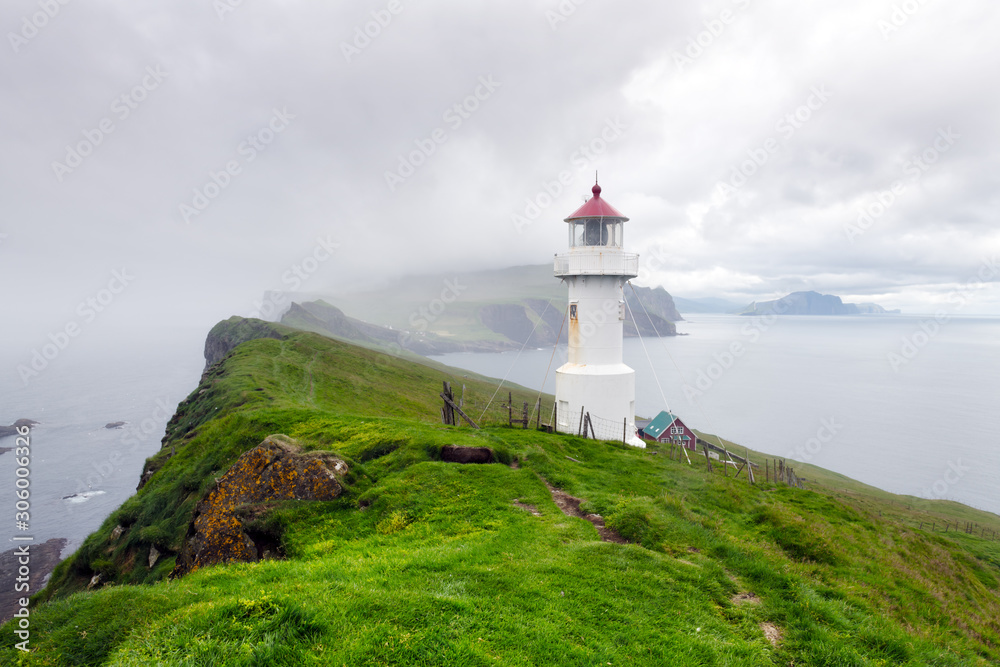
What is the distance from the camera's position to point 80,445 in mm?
100750

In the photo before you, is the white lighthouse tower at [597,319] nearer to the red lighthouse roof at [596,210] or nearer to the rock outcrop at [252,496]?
the red lighthouse roof at [596,210]

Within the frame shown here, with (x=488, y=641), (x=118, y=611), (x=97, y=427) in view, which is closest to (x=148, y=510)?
(x=118, y=611)

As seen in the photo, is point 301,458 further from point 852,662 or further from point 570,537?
point 852,662

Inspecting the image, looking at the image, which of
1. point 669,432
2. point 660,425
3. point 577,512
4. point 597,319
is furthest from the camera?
point 660,425

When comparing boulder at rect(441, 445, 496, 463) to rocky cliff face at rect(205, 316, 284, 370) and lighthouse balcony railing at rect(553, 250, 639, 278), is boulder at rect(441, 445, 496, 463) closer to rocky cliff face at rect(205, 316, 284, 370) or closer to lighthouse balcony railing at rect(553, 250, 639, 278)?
lighthouse balcony railing at rect(553, 250, 639, 278)

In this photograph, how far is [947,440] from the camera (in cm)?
9969

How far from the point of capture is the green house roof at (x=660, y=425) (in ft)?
153

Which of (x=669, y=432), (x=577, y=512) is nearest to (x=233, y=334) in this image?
(x=669, y=432)
